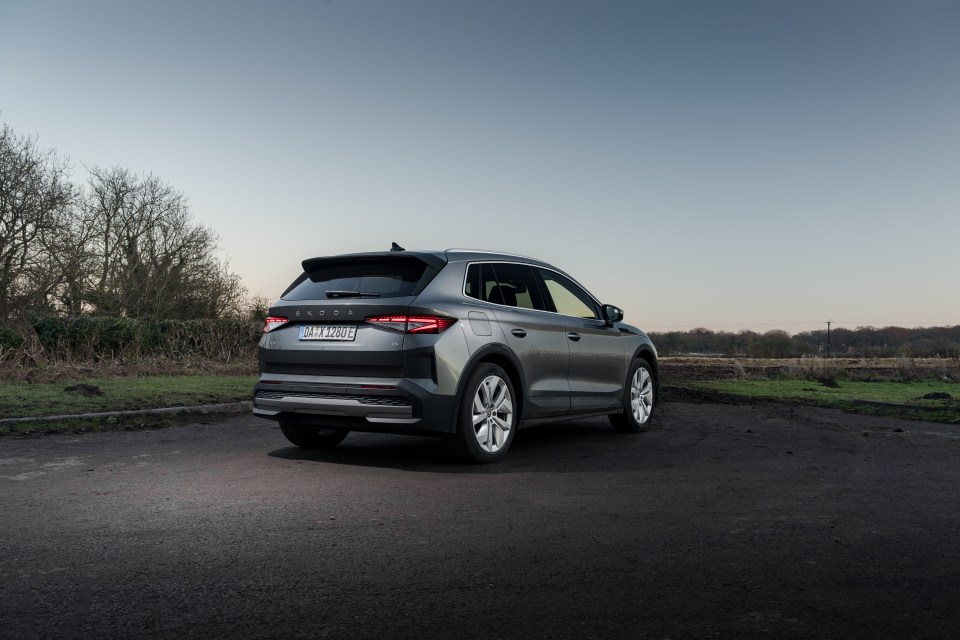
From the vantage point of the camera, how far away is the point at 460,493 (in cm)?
591

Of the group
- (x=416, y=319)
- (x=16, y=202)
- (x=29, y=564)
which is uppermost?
(x=16, y=202)

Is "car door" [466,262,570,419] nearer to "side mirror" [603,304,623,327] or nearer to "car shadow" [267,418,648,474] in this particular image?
"car shadow" [267,418,648,474]

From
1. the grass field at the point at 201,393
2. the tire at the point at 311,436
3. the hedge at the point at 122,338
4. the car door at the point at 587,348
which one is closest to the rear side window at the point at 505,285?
the car door at the point at 587,348

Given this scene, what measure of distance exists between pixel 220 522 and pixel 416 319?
235 centimetres

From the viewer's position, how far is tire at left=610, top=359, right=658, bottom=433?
9648 mm

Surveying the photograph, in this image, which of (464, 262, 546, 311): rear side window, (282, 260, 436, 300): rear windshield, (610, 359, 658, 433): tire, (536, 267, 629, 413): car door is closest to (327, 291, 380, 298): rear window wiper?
(282, 260, 436, 300): rear windshield

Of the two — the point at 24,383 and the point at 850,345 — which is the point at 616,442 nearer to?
the point at 24,383

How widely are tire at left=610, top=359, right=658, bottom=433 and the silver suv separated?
4.76ft

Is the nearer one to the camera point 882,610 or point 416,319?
point 882,610

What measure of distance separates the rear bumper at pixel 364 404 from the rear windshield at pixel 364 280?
742 mm

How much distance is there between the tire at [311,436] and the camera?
798 centimetres

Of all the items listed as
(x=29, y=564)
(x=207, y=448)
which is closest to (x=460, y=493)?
(x=29, y=564)

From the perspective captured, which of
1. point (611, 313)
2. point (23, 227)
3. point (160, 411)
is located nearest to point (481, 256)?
point (611, 313)

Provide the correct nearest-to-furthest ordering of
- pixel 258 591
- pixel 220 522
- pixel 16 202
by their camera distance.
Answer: pixel 258 591 < pixel 220 522 < pixel 16 202
